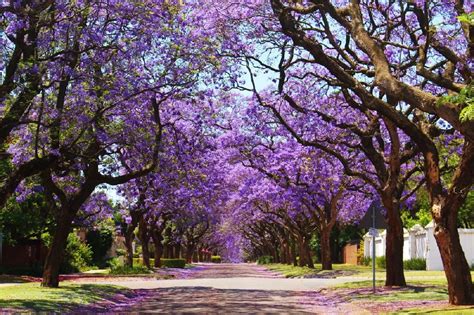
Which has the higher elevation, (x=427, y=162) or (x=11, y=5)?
(x=11, y=5)

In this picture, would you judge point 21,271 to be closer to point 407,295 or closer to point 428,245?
point 428,245

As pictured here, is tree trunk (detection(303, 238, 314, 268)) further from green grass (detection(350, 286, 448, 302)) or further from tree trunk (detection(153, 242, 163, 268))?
green grass (detection(350, 286, 448, 302))

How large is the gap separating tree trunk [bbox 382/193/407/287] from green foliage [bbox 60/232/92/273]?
28.5m

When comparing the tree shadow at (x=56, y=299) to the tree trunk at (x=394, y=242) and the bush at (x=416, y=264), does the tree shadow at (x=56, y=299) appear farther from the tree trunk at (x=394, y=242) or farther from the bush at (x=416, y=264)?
the bush at (x=416, y=264)

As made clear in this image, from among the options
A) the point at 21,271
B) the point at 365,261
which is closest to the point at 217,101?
the point at 21,271

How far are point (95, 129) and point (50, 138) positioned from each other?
4.77ft

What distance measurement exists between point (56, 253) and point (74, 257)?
96.5 ft

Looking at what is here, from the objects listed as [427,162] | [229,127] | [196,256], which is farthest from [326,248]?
[196,256]

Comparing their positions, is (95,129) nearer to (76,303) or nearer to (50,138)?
(50,138)

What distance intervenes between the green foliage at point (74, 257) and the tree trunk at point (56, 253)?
2403 centimetres

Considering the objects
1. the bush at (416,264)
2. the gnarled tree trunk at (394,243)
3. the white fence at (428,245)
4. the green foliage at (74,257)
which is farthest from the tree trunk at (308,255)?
the gnarled tree trunk at (394,243)

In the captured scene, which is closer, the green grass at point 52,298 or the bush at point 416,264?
the green grass at point 52,298

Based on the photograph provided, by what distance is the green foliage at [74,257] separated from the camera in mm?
47000

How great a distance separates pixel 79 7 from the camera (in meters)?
16.2
